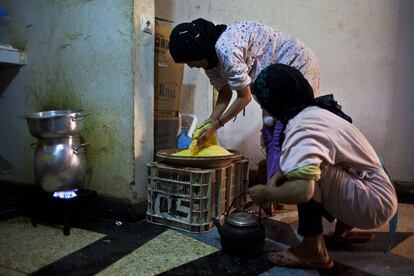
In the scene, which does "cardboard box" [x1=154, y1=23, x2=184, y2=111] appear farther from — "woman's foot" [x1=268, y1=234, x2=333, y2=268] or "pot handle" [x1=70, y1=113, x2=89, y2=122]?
"woman's foot" [x1=268, y1=234, x2=333, y2=268]

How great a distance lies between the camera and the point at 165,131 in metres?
2.15

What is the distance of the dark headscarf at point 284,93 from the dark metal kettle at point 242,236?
432 mm

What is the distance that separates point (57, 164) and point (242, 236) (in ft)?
2.93

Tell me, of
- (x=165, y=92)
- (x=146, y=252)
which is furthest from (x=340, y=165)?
(x=165, y=92)

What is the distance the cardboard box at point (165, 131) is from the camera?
2.08m

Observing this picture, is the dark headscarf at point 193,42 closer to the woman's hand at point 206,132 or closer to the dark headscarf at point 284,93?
the woman's hand at point 206,132

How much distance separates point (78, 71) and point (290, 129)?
4.19 feet

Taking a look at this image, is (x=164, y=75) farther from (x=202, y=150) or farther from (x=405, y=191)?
(x=405, y=191)

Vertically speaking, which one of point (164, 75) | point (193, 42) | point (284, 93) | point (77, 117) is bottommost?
point (77, 117)

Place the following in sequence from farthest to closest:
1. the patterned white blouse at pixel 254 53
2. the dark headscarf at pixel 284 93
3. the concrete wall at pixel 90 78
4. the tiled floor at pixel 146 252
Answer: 1. the concrete wall at pixel 90 78
2. the patterned white blouse at pixel 254 53
3. the tiled floor at pixel 146 252
4. the dark headscarf at pixel 284 93

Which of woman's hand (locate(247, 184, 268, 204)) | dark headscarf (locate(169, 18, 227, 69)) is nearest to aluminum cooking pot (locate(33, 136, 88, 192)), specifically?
dark headscarf (locate(169, 18, 227, 69))

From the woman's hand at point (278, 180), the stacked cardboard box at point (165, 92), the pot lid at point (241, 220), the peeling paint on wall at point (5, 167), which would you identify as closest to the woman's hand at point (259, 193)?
the woman's hand at point (278, 180)

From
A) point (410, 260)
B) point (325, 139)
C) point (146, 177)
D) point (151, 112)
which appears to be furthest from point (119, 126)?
point (410, 260)

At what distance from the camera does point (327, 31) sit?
7.55 ft
